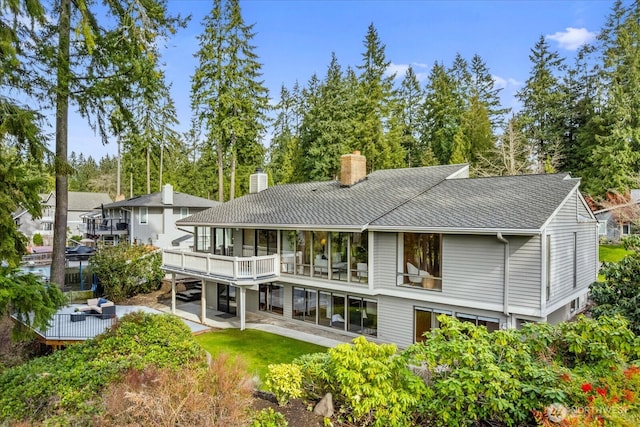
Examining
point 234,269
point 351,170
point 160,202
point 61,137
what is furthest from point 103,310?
point 160,202

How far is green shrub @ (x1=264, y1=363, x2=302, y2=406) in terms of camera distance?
6.43 meters

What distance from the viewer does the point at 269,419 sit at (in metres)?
5.80

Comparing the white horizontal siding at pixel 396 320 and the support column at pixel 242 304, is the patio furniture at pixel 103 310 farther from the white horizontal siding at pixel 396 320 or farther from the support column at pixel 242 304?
the white horizontal siding at pixel 396 320

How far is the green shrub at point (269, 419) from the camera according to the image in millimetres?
5660

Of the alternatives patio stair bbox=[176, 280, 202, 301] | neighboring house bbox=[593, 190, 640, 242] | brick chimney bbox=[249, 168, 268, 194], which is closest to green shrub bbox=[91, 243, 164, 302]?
patio stair bbox=[176, 280, 202, 301]

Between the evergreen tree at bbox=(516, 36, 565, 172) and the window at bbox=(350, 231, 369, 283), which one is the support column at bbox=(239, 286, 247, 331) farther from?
the evergreen tree at bbox=(516, 36, 565, 172)

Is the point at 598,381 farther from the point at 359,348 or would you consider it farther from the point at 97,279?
the point at 97,279

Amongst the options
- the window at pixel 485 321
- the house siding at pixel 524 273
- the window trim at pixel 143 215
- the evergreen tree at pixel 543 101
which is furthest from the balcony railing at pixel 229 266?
the evergreen tree at pixel 543 101

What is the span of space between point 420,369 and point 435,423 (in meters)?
0.88

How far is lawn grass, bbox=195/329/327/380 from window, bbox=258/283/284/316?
76.6 inches

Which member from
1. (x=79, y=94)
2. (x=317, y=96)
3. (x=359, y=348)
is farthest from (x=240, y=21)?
(x=359, y=348)

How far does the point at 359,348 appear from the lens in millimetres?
6582

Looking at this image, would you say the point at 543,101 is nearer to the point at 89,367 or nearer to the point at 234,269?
the point at 234,269

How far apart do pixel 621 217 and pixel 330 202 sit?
72.3 ft
